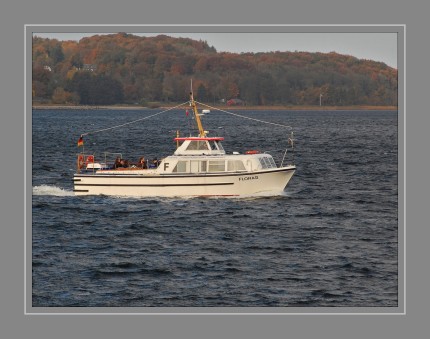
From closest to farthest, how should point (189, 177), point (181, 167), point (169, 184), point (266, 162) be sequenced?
point (189, 177) < point (169, 184) < point (181, 167) < point (266, 162)

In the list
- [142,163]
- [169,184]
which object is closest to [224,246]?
[169,184]

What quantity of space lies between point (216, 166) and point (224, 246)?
48.9ft

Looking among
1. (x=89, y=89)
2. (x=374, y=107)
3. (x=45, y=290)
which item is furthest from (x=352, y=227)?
(x=89, y=89)

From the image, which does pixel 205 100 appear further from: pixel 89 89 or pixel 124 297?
pixel 124 297

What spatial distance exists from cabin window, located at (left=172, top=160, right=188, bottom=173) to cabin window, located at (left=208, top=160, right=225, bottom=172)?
1470 millimetres

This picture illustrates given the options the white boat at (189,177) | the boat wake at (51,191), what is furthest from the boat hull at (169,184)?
the boat wake at (51,191)

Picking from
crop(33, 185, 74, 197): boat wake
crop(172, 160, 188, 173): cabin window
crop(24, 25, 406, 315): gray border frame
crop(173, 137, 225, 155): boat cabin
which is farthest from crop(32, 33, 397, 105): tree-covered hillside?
crop(24, 25, 406, 315): gray border frame

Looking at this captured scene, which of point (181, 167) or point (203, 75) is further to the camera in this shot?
point (203, 75)

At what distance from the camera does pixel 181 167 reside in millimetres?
65625

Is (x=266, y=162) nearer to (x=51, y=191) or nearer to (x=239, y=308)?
(x=51, y=191)

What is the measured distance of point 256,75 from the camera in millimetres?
69750

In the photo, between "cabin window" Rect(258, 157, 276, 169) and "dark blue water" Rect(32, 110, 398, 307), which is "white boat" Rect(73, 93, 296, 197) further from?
"dark blue water" Rect(32, 110, 398, 307)

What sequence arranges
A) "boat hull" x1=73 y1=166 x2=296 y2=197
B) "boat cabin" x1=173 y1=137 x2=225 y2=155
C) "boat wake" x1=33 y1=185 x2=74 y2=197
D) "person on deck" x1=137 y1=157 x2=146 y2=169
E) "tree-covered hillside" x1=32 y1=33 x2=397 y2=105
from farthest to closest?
"boat wake" x1=33 y1=185 x2=74 y2=197 < "person on deck" x1=137 y1=157 x2=146 y2=169 < "boat cabin" x1=173 y1=137 x2=225 y2=155 < "boat hull" x1=73 y1=166 x2=296 y2=197 < "tree-covered hillside" x1=32 y1=33 x2=397 y2=105

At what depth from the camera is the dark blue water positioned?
4194 centimetres
